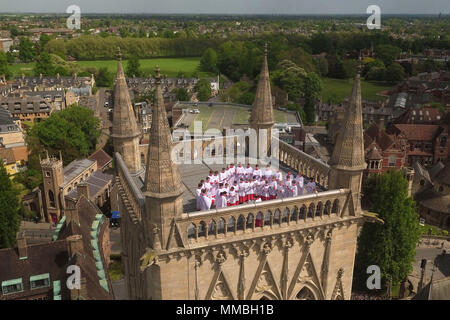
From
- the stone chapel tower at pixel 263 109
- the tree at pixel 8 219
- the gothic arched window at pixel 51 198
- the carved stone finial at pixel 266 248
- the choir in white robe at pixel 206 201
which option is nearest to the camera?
the carved stone finial at pixel 266 248

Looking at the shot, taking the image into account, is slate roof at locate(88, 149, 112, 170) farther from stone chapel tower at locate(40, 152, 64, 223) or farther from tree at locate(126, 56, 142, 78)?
tree at locate(126, 56, 142, 78)

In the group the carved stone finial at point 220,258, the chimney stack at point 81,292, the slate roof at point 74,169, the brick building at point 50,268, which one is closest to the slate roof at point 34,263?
the brick building at point 50,268

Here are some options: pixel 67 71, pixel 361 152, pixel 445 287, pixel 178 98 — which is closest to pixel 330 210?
pixel 361 152

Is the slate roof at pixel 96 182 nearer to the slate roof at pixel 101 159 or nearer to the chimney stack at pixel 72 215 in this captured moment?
the slate roof at pixel 101 159

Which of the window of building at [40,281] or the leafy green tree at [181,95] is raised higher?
the leafy green tree at [181,95]

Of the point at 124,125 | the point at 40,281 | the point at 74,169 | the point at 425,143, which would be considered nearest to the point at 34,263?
the point at 40,281

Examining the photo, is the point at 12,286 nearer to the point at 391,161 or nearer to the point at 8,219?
the point at 8,219

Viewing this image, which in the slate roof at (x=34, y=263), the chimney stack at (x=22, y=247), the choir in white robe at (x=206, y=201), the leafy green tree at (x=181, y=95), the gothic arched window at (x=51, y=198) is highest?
the choir in white robe at (x=206, y=201)

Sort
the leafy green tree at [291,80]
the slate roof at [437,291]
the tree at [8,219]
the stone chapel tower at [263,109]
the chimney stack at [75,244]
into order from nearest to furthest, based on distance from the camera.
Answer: the stone chapel tower at [263,109] → the slate roof at [437,291] → the chimney stack at [75,244] → the tree at [8,219] → the leafy green tree at [291,80]

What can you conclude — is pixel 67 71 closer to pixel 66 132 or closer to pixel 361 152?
pixel 66 132
